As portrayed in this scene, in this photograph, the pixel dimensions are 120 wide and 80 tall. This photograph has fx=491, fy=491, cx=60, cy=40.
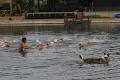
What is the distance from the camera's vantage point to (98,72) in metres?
27.4

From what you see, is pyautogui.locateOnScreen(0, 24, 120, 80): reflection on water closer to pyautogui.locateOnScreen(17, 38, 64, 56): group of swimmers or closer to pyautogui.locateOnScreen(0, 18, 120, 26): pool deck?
pyautogui.locateOnScreen(17, 38, 64, 56): group of swimmers

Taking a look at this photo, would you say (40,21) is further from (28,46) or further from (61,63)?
(61,63)

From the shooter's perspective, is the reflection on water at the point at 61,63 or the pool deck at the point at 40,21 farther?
the pool deck at the point at 40,21

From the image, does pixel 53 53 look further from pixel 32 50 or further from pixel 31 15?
pixel 31 15

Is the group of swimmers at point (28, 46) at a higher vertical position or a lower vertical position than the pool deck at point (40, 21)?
higher

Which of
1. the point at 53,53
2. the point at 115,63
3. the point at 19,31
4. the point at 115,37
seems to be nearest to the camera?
the point at 115,63

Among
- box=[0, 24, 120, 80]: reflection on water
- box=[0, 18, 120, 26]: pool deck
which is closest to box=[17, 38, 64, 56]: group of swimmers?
box=[0, 24, 120, 80]: reflection on water

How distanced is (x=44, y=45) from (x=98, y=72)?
1260 centimetres

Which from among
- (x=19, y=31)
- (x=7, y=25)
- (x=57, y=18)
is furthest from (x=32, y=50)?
(x=57, y=18)

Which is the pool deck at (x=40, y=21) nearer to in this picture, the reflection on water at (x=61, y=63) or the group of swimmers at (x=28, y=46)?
the reflection on water at (x=61, y=63)

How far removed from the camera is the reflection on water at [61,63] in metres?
26.5

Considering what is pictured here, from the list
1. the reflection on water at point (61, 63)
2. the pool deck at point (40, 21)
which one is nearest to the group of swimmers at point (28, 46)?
the reflection on water at point (61, 63)

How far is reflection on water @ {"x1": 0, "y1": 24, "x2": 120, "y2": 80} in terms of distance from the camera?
26516 millimetres

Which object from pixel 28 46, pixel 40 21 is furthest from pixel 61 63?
pixel 40 21
